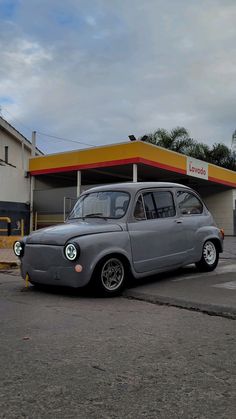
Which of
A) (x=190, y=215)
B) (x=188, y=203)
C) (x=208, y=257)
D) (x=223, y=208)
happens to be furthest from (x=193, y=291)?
(x=223, y=208)

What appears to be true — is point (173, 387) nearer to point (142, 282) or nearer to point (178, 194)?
point (142, 282)

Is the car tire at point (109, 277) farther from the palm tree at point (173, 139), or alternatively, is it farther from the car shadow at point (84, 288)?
the palm tree at point (173, 139)

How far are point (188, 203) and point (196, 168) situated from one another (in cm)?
1811

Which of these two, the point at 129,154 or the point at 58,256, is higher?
the point at 129,154

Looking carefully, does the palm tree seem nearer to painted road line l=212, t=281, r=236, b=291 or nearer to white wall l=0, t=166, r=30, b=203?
white wall l=0, t=166, r=30, b=203

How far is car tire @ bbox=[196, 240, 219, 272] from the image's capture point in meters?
9.57

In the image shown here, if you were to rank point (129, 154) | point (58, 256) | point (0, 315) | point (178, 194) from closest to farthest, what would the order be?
point (0, 315) → point (58, 256) → point (178, 194) → point (129, 154)

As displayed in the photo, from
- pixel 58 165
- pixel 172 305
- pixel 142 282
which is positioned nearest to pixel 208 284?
pixel 142 282

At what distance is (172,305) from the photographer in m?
6.75

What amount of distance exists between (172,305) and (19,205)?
64.7 feet

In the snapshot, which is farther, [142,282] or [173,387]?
[142,282]

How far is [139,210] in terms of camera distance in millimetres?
8266

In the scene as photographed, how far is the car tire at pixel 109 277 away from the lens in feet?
23.6

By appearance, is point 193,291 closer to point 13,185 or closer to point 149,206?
point 149,206
